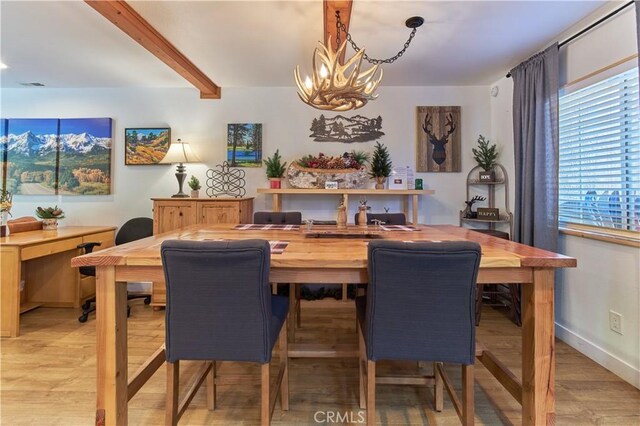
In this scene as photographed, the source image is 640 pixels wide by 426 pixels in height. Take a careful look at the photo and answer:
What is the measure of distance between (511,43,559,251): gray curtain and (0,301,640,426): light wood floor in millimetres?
960

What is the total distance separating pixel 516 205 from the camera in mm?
2811

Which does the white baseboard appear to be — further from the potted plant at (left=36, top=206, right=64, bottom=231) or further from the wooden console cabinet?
the potted plant at (left=36, top=206, right=64, bottom=231)

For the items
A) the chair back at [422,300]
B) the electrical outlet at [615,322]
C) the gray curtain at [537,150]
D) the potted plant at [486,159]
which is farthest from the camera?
the potted plant at [486,159]

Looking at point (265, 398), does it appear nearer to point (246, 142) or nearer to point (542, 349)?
point (542, 349)

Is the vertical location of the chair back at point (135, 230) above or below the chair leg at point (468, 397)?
above

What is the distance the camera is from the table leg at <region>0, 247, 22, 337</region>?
2.45 m

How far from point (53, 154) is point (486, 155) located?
497 centimetres

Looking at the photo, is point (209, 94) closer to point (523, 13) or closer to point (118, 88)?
point (118, 88)

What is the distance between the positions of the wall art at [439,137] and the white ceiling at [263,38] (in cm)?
35

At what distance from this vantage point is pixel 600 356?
207 cm

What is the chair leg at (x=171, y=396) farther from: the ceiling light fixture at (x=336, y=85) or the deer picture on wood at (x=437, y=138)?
the deer picture on wood at (x=437, y=138)

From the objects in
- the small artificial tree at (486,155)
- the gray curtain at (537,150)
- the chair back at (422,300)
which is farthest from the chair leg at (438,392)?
the small artificial tree at (486,155)

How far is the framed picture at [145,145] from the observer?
3.51 m

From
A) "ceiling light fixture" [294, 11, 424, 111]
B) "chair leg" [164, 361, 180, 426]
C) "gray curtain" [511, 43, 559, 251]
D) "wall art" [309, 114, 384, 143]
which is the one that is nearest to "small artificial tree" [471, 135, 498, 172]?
"gray curtain" [511, 43, 559, 251]
